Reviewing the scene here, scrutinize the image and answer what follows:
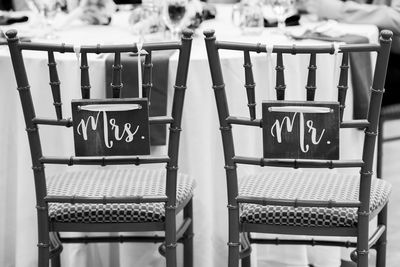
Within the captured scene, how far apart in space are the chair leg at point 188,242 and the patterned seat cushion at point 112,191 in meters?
0.13

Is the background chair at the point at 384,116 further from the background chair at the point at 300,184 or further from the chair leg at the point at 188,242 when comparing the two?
the chair leg at the point at 188,242

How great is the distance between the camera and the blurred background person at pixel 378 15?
11.0ft

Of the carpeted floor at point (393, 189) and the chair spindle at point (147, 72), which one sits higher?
the chair spindle at point (147, 72)

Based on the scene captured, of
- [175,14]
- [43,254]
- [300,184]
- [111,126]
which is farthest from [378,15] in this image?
[43,254]

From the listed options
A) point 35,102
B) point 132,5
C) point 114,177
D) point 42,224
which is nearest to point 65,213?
point 42,224

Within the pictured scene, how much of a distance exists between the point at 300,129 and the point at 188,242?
78cm

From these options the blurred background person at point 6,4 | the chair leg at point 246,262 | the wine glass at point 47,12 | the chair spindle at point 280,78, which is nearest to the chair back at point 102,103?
the chair spindle at point 280,78

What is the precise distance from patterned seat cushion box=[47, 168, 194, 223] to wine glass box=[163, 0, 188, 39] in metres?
0.65

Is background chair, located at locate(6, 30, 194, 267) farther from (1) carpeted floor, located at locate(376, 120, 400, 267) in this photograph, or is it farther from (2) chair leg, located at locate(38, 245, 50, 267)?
(1) carpeted floor, located at locate(376, 120, 400, 267)

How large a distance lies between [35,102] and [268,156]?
90 cm

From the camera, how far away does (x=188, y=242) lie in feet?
8.77

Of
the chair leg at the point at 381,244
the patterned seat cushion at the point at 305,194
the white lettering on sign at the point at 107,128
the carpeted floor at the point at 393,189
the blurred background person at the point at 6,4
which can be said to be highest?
the blurred background person at the point at 6,4

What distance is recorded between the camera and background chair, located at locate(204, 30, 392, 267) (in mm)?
2068

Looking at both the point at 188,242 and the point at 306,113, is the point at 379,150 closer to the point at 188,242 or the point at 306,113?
the point at 188,242
